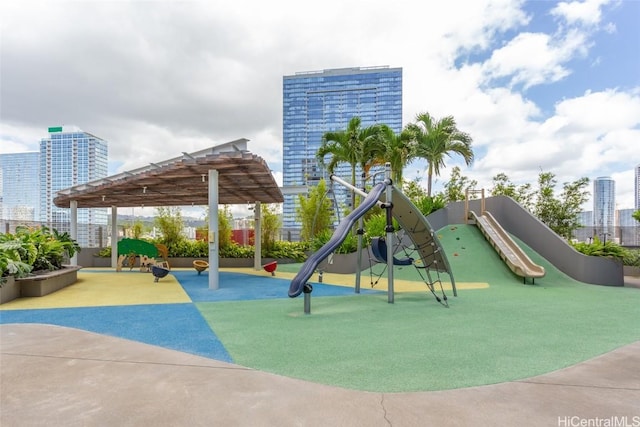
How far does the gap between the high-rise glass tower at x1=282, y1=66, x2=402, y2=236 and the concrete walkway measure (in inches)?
1494

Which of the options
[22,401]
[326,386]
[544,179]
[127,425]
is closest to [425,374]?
[326,386]

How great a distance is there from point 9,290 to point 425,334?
837cm

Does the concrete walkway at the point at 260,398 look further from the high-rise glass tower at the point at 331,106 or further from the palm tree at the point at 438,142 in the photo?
the high-rise glass tower at the point at 331,106

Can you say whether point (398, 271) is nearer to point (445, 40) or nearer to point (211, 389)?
point (445, 40)

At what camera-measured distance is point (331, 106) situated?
4512 centimetres

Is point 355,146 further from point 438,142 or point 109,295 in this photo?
point 109,295

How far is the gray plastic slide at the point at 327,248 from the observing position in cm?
618

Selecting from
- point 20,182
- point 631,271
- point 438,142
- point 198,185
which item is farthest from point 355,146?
point 20,182

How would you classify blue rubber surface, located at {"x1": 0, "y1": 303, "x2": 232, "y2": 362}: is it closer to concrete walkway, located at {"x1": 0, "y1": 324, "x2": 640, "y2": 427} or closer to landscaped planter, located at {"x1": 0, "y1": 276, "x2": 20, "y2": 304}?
concrete walkway, located at {"x1": 0, "y1": 324, "x2": 640, "y2": 427}

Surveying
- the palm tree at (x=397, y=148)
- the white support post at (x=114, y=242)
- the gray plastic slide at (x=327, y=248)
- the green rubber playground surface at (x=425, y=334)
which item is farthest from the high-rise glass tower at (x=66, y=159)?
the gray plastic slide at (x=327, y=248)

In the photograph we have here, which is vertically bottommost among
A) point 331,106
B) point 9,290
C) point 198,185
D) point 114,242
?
point 9,290

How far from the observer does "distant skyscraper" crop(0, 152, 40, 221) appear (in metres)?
22.5

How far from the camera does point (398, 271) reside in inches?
487

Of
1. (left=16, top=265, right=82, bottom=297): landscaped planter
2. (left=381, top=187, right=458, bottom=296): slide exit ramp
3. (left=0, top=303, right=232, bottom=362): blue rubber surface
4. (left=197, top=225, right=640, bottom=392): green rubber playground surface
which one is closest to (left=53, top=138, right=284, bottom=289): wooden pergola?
(left=0, top=303, right=232, bottom=362): blue rubber surface
